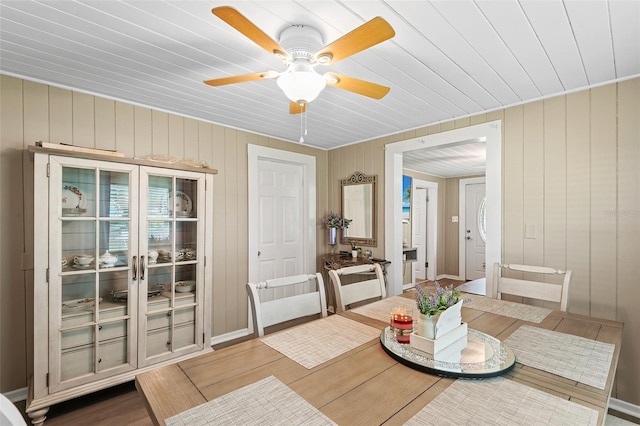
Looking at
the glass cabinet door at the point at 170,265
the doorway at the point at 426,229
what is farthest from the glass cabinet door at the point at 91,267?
the doorway at the point at 426,229

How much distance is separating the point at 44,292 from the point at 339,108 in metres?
2.53

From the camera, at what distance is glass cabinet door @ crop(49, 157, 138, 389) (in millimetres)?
2047

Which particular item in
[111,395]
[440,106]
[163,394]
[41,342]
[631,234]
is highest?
[440,106]

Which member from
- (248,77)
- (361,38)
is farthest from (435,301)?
(248,77)

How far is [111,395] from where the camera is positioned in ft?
7.58

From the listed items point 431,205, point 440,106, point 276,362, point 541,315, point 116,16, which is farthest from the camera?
point 431,205

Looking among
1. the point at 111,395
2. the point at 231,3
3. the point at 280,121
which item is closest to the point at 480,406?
the point at 231,3

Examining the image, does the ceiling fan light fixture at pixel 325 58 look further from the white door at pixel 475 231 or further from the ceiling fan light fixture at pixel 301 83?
the white door at pixel 475 231

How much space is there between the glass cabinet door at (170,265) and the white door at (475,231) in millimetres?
5289

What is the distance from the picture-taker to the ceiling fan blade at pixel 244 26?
1076 mm

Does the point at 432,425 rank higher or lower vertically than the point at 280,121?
lower

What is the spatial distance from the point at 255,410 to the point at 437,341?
708mm

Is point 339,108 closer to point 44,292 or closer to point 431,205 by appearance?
point 44,292

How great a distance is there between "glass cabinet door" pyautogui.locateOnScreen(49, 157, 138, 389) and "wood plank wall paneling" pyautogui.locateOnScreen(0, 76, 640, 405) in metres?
0.43
